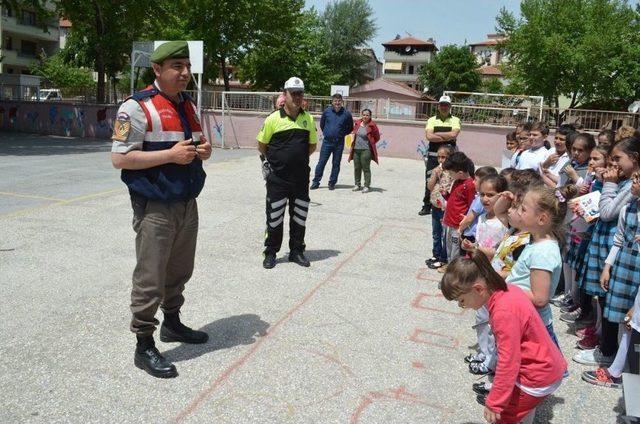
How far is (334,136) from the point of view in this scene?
11.1 meters

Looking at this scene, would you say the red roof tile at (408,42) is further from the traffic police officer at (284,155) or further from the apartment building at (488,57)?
the traffic police officer at (284,155)

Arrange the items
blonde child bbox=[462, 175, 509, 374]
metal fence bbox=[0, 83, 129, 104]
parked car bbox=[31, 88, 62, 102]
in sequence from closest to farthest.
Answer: blonde child bbox=[462, 175, 509, 374]
metal fence bbox=[0, 83, 129, 104]
parked car bbox=[31, 88, 62, 102]

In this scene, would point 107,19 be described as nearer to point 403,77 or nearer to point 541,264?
point 541,264

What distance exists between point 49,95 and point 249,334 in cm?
2569

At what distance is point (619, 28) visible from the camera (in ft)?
113

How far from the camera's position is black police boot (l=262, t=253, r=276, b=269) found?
5.69 m

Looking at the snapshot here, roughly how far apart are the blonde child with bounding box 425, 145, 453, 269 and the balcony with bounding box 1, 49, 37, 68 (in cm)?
5505

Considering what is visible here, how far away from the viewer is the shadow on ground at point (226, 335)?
12.2ft

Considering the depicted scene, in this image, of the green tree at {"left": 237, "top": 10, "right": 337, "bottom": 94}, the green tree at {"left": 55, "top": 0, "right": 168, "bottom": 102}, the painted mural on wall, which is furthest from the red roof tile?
the painted mural on wall

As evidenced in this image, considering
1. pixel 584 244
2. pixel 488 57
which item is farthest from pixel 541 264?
pixel 488 57

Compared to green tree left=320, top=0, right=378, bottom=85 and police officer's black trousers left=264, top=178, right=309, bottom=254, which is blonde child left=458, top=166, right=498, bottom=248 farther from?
green tree left=320, top=0, right=378, bottom=85

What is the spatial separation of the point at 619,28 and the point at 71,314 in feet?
128

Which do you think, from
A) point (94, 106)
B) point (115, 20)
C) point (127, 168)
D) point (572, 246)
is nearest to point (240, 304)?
point (127, 168)

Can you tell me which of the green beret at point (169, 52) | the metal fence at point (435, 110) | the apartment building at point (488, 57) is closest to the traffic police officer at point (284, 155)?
the green beret at point (169, 52)
